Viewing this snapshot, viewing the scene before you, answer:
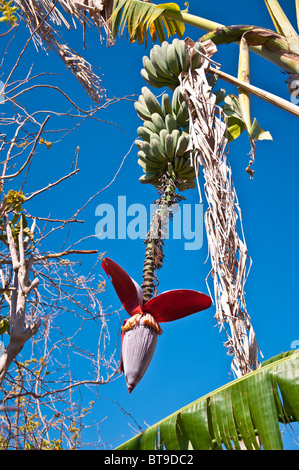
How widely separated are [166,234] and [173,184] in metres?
0.35

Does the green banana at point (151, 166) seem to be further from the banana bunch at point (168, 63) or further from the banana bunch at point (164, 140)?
the banana bunch at point (168, 63)

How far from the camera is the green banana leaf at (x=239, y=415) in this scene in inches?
62.6

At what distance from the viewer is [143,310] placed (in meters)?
1.78

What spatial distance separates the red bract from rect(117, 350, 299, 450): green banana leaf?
0.74ft

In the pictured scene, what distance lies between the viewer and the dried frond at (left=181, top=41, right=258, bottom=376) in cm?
191

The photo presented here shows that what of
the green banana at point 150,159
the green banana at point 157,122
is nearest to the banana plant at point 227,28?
the green banana at point 157,122

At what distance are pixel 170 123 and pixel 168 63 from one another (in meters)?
0.39

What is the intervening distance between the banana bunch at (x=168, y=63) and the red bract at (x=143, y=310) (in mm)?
1302

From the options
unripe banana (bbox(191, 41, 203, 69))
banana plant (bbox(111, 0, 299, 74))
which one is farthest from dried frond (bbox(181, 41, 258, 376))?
banana plant (bbox(111, 0, 299, 74))

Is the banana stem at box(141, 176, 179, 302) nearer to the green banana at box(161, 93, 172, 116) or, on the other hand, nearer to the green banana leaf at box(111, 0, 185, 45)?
the green banana at box(161, 93, 172, 116)

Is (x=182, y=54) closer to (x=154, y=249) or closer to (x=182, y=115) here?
(x=182, y=115)

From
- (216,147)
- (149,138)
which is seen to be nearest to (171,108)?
(149,138)

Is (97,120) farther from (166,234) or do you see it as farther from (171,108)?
(166,234)

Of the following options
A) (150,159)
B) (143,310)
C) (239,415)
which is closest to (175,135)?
Answer: (150,159)
